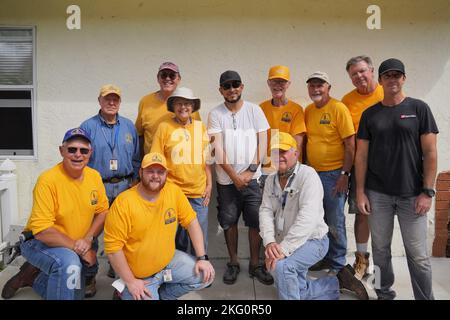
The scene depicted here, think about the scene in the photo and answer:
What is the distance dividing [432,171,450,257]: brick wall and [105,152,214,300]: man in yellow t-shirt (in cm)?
294

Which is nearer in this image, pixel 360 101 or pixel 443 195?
pixel 360 101

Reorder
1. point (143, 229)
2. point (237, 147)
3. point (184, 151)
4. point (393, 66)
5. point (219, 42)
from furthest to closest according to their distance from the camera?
point (219, 42) < point (237, 147) < point (184, 151) < point (393, 66) < point (143, 229)

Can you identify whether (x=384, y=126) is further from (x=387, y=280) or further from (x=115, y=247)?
(x=115, y=247)

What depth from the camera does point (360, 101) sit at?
3412mm

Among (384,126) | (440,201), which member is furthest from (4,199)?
(440,201)

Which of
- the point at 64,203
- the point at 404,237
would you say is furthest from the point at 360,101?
the point at 64,203

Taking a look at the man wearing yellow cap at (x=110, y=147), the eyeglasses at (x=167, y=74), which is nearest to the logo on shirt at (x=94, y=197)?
the man wearing yellow cap at (x=110, y=147)

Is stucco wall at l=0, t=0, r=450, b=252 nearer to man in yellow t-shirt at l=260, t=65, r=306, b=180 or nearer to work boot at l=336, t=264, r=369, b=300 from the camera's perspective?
man in yellow t-shirt at l=260, t=65, r=306, b=180

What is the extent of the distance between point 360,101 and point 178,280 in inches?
91.9

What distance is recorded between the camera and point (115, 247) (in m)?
2.51

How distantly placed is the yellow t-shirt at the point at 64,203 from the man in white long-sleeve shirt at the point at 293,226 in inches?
56.0

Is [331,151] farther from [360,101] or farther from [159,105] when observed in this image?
[159,105]
